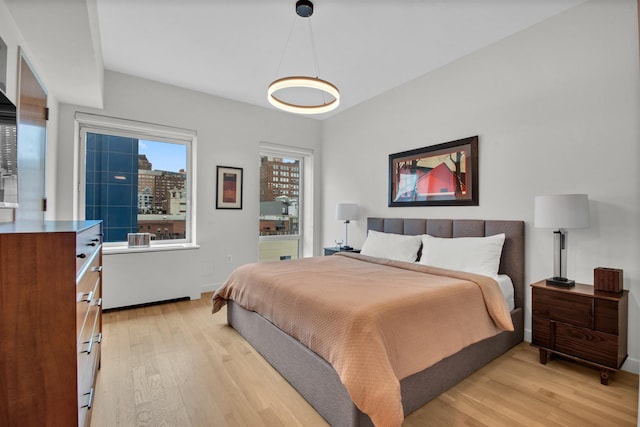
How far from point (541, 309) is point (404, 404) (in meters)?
1.41

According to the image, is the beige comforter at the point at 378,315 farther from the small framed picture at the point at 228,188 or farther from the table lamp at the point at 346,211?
the small framed picture at the point at 228,188

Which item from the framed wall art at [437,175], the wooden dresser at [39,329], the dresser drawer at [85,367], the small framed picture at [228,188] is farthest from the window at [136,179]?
the wooden dresser at [39,329]

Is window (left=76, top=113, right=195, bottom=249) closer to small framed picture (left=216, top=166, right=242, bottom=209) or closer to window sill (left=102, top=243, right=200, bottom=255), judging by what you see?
window sill (left=102, top=243, right=200, bottom=255)

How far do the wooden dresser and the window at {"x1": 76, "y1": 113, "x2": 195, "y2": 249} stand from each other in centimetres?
306

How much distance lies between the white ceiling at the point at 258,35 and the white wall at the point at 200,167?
0.96ft

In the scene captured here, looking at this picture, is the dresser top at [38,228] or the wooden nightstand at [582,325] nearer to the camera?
the dresser top at [38,228]

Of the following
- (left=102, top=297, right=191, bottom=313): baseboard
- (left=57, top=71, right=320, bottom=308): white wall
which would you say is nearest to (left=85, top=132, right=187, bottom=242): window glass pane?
(left=57, top=71, right=320, bottom=308): white wall

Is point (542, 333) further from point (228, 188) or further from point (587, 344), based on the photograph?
point (228, 188)

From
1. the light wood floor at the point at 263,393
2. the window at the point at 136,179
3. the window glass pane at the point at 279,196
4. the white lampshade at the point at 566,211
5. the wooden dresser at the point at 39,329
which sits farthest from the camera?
the window glass pane at the point at 279,196

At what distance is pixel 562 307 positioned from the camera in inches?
85.9

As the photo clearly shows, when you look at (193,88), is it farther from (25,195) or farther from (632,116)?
(632,116)

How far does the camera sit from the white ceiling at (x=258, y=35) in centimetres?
226

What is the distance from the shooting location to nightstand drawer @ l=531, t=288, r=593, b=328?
207cm

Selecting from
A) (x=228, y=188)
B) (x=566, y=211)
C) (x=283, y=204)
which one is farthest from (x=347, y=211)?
(x=566, y=211)
